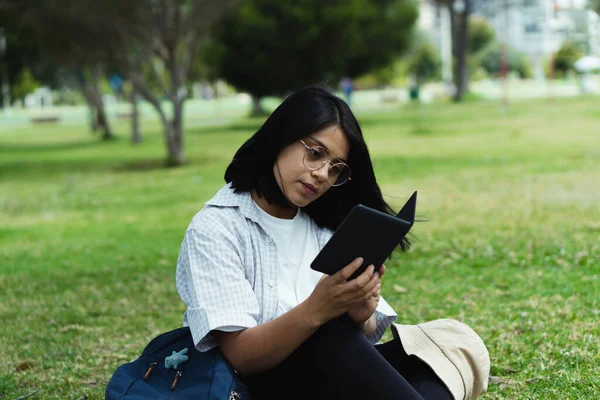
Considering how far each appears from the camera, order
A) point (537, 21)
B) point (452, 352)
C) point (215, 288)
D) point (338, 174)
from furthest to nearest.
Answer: point (537, 21) → point (452, 352) → point (338, 174) → point (215, 288)

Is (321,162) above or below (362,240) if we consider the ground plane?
above

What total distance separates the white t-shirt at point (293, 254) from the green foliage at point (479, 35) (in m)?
74.0

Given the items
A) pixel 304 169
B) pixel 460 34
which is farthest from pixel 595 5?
pixel 304 169

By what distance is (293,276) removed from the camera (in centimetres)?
311

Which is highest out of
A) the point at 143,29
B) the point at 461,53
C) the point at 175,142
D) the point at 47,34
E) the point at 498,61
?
the point at 498,61

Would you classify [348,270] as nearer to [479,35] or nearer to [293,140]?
[293,140]

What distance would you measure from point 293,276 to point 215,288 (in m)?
0.40

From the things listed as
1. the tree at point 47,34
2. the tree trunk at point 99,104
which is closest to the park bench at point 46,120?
the tree trunk at point 99,104

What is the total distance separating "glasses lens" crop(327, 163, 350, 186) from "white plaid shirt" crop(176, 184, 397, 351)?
28 cm

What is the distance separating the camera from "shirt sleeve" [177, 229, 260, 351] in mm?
2758

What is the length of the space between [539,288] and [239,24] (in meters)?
26.2

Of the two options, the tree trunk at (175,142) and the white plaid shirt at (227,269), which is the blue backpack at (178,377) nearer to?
the white plaid shirt at (227,269)

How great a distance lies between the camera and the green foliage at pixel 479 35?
75562mm

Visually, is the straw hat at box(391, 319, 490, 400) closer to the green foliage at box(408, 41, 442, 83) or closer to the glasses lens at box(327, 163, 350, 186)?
the glasses lens at box(327, 163, 350, 186)
